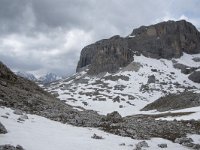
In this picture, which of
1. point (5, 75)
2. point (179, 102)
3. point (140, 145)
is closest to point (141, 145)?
point (140, 145)

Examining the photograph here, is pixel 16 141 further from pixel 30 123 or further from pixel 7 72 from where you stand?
pixel 7 72

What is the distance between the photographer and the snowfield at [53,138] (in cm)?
1983

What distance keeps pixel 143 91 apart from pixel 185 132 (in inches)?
6220

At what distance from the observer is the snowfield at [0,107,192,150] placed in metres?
19.8

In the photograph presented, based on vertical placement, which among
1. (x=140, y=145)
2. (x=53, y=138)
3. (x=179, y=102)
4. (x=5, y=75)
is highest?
(x=179, y=102)

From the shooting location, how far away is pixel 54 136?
23.4 metres

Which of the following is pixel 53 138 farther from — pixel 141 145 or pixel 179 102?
pixel 179 102

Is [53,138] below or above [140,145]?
above

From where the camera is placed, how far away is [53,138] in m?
22.5

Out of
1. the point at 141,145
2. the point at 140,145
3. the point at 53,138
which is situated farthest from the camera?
the point at 141,145

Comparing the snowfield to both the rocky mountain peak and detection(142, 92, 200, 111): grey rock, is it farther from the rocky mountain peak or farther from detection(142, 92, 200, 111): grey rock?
detection(142, 92, 200, 111): grey rock

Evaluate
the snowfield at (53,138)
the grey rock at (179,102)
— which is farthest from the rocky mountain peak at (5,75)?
the grey rock at (179,102)

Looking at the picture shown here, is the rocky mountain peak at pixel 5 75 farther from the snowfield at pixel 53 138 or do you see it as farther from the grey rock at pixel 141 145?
the grey rock at pixel 141 145

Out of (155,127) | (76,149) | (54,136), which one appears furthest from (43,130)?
(155,127)
